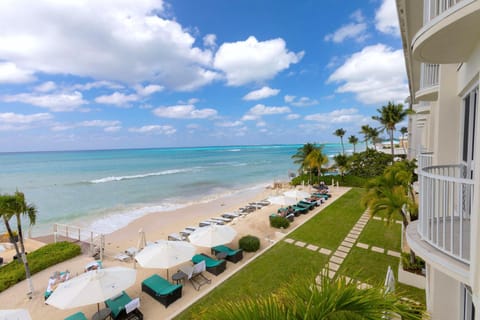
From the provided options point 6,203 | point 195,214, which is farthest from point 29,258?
point 195,214

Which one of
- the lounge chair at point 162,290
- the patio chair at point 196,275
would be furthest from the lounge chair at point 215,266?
the lounge chair at point 162,290

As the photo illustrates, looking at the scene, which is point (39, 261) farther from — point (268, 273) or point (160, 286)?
point (268, 273)

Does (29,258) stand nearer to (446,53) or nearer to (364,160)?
(446,53)

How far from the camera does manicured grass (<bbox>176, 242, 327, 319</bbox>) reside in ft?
26.9

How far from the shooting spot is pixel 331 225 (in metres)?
15.2

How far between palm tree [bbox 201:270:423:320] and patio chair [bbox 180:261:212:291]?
779cm

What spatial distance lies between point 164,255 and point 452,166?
32.3ft

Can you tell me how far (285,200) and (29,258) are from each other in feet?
54.9

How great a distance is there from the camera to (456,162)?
16.3 feet

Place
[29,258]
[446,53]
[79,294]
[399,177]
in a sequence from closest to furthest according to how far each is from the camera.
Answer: [446,53] < [79,294] < [399,177] < [29,258]

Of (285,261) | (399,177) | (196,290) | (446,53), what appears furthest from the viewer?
(285,261)

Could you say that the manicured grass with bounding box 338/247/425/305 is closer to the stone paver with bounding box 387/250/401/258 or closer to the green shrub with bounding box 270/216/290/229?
the stone paver with bounding box 387/250/401/258

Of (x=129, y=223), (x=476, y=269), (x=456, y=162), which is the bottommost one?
(x=129, y=223)

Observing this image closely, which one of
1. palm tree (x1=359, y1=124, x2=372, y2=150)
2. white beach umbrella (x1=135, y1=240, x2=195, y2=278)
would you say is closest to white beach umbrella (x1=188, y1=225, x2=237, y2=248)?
white beach umbrella (x1=135, y1=240, x2=195, y2=278)
